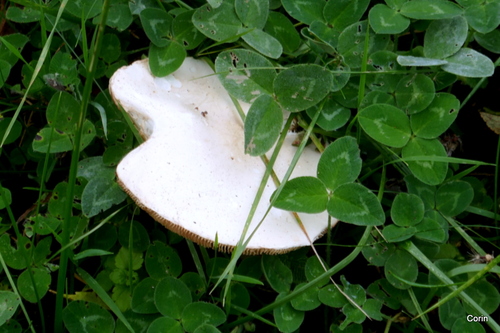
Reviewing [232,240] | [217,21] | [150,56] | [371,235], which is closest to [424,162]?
[371,235]

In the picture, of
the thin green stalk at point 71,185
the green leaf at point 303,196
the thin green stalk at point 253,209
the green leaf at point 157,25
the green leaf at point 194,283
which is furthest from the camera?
the green leaf at point 157,25

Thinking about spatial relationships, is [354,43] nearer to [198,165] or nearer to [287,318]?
[198,165]

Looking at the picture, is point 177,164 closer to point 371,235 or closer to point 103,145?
point 103,145

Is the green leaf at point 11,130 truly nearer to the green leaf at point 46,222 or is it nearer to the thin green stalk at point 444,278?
the green leaf at point 46,222

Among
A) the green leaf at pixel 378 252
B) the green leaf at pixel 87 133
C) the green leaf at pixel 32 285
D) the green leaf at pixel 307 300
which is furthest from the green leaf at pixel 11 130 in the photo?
the green leaf at pixel 378 252

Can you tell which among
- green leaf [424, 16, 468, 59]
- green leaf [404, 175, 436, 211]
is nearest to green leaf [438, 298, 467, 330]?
green leaf [404, 175, 436, 211]
